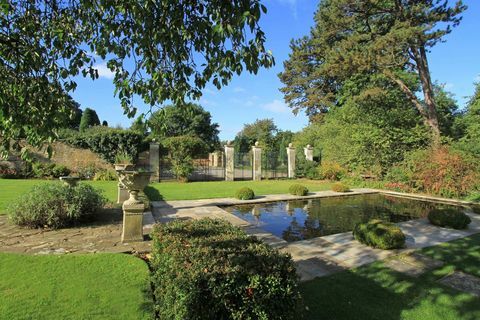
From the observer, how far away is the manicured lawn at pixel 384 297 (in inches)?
134

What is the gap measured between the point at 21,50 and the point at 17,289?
2.90 m

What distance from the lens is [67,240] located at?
568cm

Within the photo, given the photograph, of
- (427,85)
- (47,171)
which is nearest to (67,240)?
(47,171)

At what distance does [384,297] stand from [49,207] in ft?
22.4

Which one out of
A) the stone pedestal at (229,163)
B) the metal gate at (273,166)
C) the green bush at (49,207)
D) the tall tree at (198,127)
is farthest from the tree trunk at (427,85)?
the tall tree at (198,127)

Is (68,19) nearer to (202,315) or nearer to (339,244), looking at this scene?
(202,315)

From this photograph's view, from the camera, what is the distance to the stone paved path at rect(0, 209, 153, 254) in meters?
5.18

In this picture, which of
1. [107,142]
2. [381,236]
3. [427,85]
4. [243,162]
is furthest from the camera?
[243,162]

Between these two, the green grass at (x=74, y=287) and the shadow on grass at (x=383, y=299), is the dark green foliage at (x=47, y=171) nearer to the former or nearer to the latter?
the green grass at (x=74, y=287)

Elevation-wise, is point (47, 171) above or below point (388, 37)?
below

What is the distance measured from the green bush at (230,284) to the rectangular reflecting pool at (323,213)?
177 inches

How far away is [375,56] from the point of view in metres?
16.3

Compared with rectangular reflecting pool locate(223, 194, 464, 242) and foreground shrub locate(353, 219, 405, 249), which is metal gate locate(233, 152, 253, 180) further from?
foreground shrub locate(353, 219, 405, 249)

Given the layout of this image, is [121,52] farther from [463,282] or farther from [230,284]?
[463,282]
